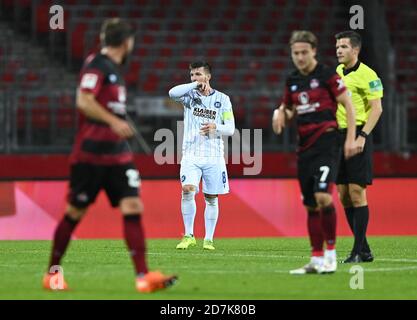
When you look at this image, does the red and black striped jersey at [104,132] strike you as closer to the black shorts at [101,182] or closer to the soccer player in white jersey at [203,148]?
the black shorts at [101,182]

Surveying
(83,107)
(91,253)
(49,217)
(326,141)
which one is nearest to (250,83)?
(49,217)

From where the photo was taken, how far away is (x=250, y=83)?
21.9 m

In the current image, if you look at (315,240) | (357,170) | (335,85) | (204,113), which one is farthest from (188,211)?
(335,85)

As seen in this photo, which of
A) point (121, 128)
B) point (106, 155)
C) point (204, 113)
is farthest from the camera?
point (204, 113)

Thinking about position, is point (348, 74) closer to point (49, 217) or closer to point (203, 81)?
point (203, 81)

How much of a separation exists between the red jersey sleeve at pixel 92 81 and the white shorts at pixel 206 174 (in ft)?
17.0

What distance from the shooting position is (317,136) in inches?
367

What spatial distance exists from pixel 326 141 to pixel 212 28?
1427 centimetres

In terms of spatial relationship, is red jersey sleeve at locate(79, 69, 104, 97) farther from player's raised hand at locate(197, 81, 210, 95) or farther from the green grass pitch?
player's raised hand at locate(197, 81, 210, 95)

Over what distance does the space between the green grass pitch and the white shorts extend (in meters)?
0.70

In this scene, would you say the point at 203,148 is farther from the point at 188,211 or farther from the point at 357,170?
the point at 357,170

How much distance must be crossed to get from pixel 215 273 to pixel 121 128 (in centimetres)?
214

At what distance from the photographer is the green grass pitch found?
8070mm

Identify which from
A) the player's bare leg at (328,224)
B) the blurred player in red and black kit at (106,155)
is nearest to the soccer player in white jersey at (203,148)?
the player's bare leg at (328,224)
